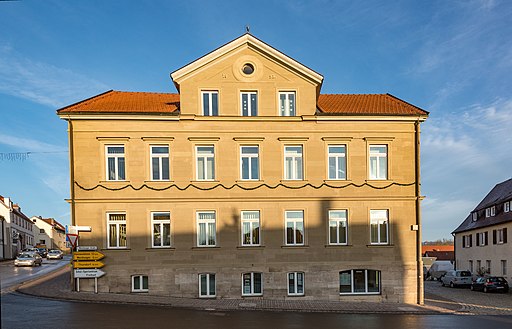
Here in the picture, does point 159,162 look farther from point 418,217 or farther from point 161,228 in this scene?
point 418,217

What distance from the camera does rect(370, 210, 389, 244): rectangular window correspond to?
2311 cm

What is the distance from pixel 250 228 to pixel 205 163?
14.4ft

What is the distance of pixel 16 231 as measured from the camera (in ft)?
229

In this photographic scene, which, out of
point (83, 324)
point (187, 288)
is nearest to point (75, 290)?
point (187, 288)

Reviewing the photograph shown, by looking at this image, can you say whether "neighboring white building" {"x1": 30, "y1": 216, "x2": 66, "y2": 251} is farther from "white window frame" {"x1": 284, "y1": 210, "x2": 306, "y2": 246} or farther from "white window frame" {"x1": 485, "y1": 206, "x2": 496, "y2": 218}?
"white window frame" {"x1": 485, "y1": 206, "x2": 496, "y2": 218}

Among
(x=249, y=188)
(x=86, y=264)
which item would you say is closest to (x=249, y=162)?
(x=249, y=188)

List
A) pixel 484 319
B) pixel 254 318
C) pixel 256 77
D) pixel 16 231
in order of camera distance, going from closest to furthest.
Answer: pixel 254 318, pixel 484 319, pixel 256 77, pixel 16 231

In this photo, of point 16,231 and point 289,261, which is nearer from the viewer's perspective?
point 289,261

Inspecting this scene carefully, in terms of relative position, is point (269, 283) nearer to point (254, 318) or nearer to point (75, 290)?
point (254, 318)

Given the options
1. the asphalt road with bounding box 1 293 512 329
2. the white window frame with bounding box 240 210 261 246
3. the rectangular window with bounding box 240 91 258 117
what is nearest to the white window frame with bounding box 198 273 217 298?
the white window frame with bounding box 240 210 261 246

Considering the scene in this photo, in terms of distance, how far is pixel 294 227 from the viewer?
22859 mm

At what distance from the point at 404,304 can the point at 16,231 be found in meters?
68.7

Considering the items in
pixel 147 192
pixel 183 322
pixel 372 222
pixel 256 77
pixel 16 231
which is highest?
pixel 256 77

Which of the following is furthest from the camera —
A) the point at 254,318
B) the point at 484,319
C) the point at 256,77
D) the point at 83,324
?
the point at 256,77
